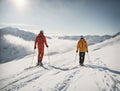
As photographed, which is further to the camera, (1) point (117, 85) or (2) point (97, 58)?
(2) point (97, 58)

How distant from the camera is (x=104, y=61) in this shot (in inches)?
324

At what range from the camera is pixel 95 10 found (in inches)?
357

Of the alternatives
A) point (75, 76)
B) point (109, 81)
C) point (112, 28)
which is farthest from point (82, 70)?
point (112, 28)

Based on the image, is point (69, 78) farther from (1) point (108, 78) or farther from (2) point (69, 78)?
(1) point (108, 78)

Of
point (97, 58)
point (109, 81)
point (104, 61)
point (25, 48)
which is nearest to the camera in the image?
point (109, 81)

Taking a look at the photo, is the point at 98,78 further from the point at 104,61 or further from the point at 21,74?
the point at 21,74

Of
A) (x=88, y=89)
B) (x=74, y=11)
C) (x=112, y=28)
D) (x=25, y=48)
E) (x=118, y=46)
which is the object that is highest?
(x=74, y=11)

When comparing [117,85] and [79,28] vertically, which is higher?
[79,28]

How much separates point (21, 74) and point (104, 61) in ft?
10.8

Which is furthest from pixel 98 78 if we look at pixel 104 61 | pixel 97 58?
pixel 97 58

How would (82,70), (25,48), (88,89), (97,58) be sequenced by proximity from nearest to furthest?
(88,89), (82,70), (97,58), (25,48)

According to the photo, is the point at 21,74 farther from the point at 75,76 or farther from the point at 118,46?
the point at 118,46

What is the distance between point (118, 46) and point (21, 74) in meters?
4.85

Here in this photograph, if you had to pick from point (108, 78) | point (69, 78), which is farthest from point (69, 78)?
point (108, 78)
